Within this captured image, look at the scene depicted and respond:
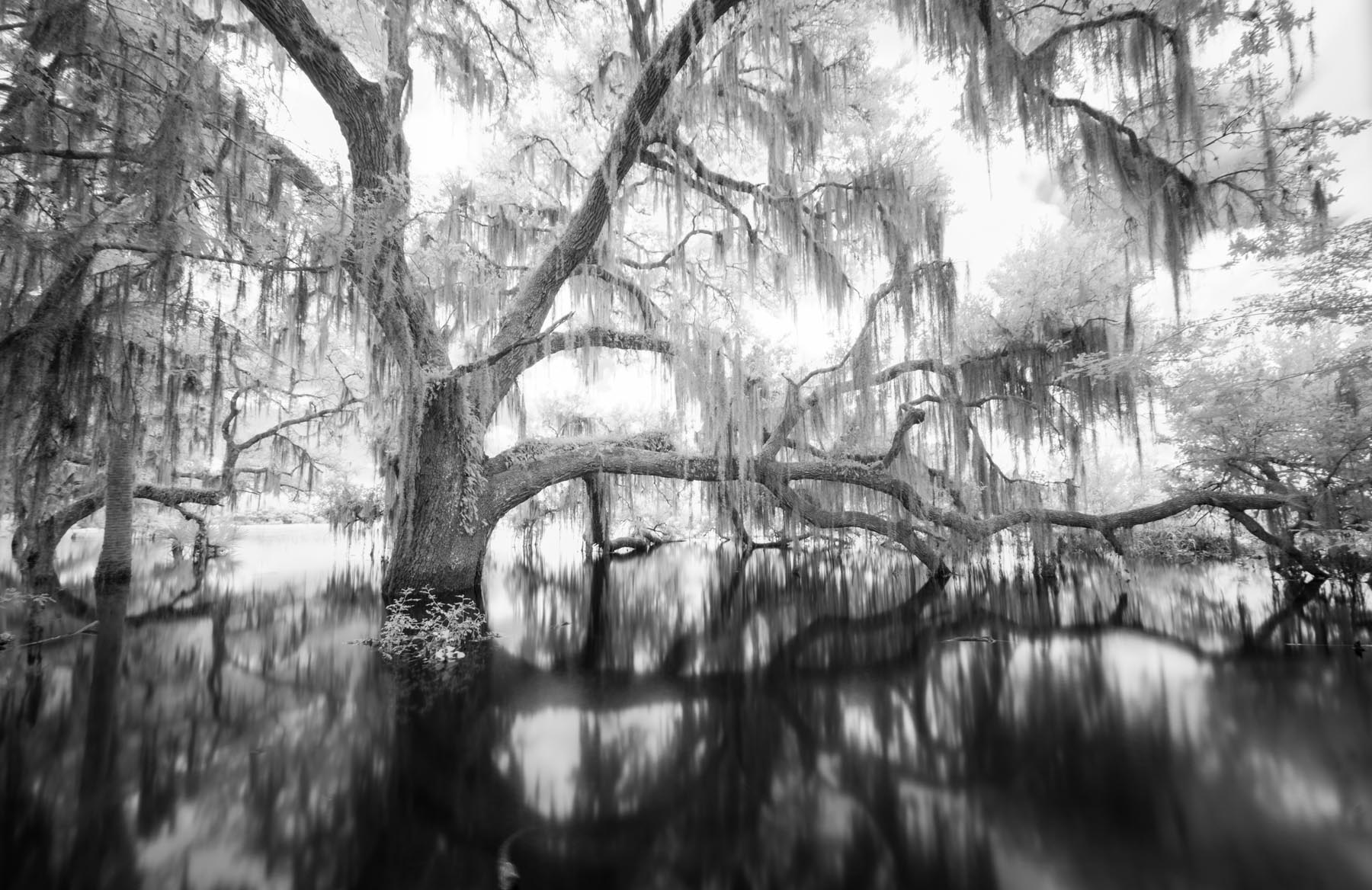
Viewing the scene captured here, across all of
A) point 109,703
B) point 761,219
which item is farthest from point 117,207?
point 761,219

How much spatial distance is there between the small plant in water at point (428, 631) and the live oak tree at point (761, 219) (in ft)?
1.90

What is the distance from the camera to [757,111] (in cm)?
777

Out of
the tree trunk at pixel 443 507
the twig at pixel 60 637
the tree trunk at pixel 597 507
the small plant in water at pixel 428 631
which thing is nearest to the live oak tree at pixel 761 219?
the tree trunk at pixel 443 507

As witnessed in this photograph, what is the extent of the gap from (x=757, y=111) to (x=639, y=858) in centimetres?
846

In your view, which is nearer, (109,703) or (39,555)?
(109,703)

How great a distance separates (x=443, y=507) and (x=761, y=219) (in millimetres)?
6931

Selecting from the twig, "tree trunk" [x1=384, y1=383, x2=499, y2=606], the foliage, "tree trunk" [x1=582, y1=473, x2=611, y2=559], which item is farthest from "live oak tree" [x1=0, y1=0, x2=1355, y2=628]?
the foliage

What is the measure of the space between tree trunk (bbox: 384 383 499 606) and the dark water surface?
49.2 inches

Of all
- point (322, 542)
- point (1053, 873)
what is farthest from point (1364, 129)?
point (322, 542)

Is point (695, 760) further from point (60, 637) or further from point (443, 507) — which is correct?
point (60, 637)

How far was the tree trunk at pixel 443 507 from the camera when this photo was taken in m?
7.89

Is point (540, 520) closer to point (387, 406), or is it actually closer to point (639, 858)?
point (387, 406)

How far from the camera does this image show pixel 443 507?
26.3 ft

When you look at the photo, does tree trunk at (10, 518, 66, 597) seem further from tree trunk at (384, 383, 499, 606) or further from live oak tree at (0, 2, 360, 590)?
tree trunk at (384, 383, 499, 606)
